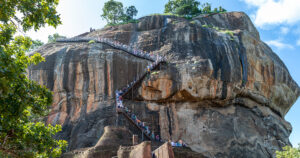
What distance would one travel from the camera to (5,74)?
8.90 meters

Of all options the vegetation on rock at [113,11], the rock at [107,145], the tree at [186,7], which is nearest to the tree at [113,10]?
the vegetation on rock at [113,11]

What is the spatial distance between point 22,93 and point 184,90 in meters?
18.2

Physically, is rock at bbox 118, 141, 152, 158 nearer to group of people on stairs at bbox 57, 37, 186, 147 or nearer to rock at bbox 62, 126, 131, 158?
rock at bbox 62, 126, 131, 158

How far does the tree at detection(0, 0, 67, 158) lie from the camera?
9.40 m

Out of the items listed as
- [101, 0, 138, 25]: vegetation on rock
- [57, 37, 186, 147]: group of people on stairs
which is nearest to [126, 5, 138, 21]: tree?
[101, 0, 138, 25]: vegetation on rock

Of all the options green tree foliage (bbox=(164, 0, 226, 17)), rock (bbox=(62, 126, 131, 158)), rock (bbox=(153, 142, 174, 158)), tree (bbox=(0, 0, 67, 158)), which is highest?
green tree foliage (bbox=(164, 0, 226, 17))

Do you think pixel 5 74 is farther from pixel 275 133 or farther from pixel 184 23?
pixel 275 133

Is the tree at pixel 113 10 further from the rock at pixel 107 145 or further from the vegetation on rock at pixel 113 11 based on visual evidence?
the rock at pixel 107 145

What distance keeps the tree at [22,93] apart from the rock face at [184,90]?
40.5 feet

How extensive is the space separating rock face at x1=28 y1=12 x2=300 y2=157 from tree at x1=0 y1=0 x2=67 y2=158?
40.5 feet

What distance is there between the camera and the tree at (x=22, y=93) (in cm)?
940

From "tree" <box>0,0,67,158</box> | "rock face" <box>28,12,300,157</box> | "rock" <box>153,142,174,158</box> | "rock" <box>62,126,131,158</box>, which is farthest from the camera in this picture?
"rock face" <box>28,12,300,157</box>

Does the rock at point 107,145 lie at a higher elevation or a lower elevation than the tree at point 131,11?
lower

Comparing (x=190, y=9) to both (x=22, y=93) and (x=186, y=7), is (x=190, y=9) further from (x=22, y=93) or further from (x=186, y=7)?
(x=22, y=93)
